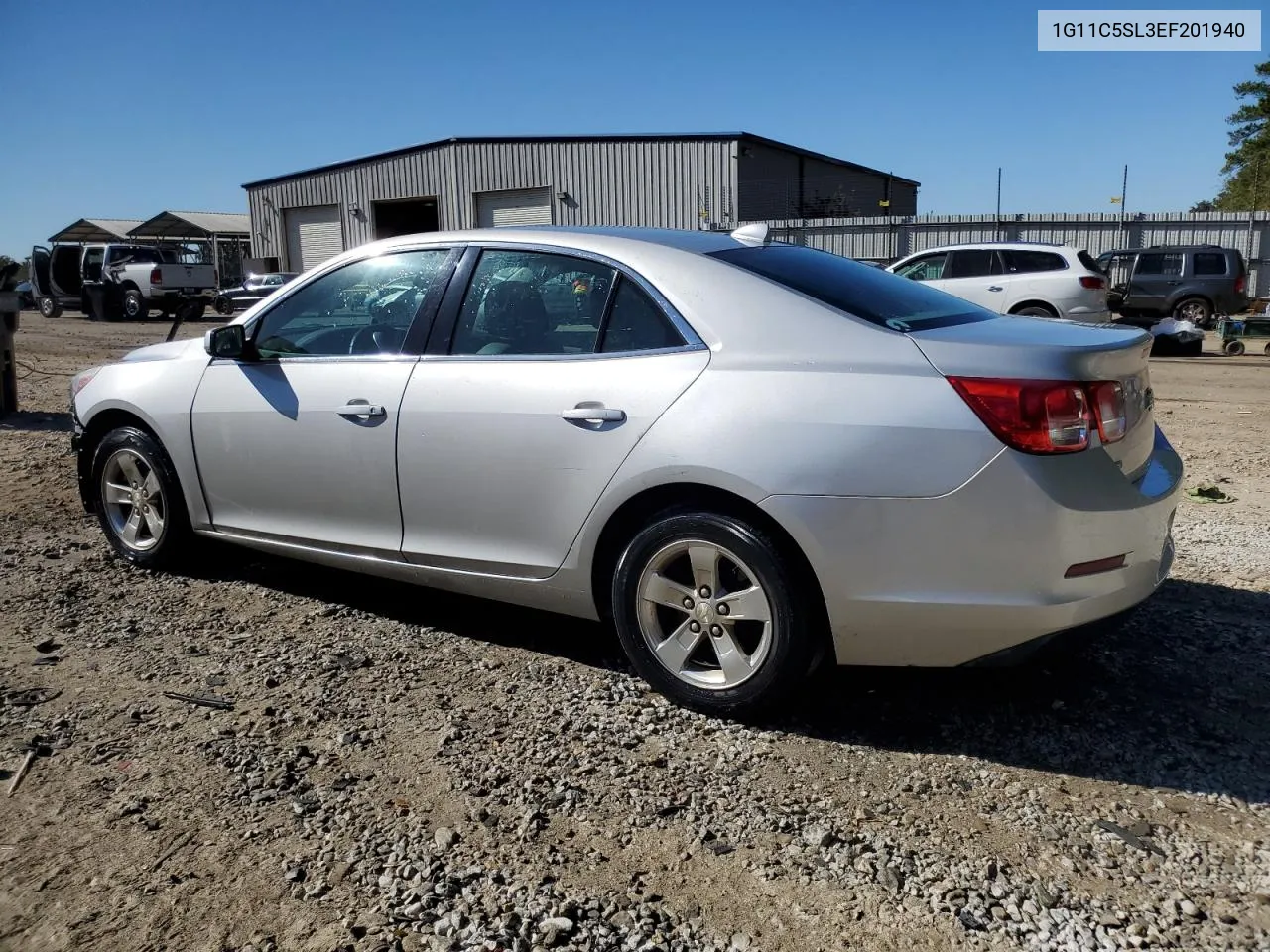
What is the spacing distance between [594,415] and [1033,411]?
135cm

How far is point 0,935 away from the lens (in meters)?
2.38

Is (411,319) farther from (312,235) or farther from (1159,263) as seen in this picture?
(312,235)

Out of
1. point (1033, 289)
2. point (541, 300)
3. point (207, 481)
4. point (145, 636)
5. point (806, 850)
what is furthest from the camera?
point (1033, 289)

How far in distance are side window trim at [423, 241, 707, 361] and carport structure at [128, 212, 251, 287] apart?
4509 cm

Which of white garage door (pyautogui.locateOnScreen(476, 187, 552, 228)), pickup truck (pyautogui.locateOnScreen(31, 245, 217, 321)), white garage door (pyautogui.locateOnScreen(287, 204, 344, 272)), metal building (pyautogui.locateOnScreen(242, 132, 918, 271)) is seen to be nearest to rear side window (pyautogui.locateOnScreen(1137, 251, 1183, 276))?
metal building (pyautogui.locateOnScreen(242, 132, 918, 271))

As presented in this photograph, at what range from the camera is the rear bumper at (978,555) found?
291 centimetres

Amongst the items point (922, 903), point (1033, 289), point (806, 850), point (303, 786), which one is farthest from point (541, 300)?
point (1033, 289)

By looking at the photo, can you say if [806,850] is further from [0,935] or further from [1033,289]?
[1033,289]

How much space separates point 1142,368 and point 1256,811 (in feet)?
4.46

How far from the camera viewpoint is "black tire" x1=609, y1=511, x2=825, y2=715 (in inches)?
125

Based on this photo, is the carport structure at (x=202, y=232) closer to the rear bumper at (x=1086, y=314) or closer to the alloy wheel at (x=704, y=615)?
the rear bumper at (x=1086, y=314)

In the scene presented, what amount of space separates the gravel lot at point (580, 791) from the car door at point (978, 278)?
11.5 m

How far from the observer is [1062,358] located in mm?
2975

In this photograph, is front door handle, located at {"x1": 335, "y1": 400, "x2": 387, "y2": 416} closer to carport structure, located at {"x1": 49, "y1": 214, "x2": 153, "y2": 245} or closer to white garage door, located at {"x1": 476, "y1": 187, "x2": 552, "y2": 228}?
white garage door, located at {"x1": 476, "y1": 187, "x2": 552, "y2": 228}
